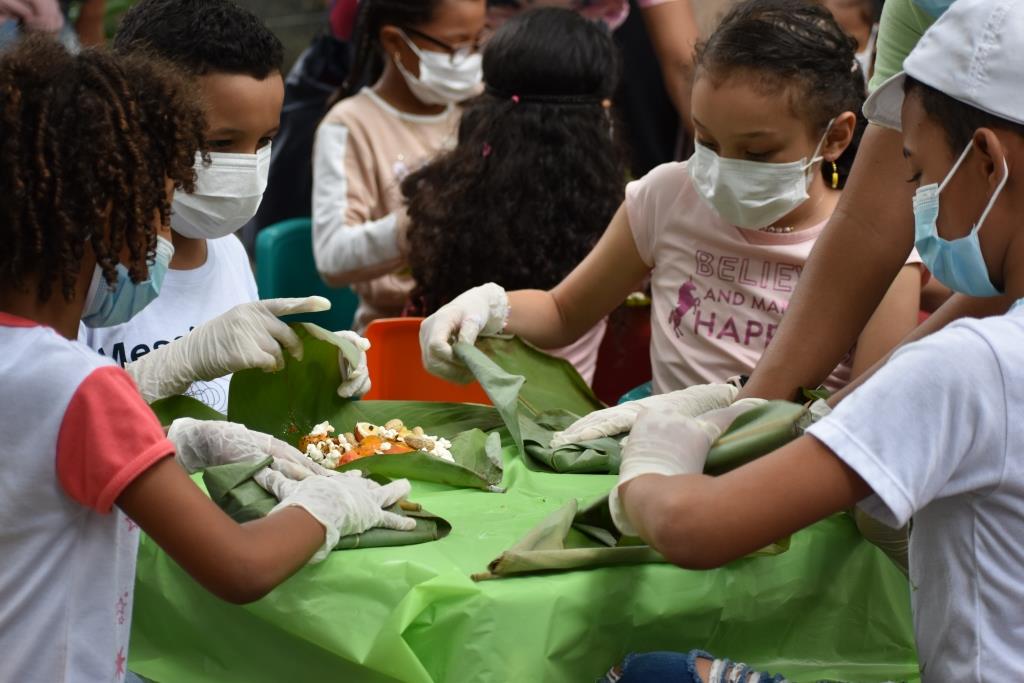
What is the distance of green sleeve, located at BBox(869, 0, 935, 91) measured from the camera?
196cm

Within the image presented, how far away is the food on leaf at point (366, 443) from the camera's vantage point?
5.77 feet

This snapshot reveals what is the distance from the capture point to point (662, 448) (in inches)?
55.8

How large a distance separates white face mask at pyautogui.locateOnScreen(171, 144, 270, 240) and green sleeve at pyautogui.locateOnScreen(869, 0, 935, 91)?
0.99 meters

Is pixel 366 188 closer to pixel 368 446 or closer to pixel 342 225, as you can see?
pixel 342 225

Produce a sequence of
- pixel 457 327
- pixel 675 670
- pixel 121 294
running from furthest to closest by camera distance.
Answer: pixel 457 327 < pixel 121 294 < pixel 675 670

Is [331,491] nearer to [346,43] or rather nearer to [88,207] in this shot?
[88,207]

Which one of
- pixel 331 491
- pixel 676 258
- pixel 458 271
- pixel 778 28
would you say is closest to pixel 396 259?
pixel 458 271

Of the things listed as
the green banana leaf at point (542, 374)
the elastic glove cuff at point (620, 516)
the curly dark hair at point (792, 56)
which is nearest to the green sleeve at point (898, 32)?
the curly dark hair at point (792, 56)

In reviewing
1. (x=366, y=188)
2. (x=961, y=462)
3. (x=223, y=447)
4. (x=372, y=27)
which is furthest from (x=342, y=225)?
(x=961, y=462)

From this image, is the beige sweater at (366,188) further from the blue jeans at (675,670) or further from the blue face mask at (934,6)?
the blue jeans at (675,670)

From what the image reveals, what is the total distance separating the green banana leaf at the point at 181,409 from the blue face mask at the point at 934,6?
1122 mm

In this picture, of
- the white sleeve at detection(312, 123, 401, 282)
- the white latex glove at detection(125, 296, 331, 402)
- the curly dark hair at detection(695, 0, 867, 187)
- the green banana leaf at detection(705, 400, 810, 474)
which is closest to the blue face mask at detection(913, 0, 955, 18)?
the curly dark hair at detection(695, 0, 867, 187)

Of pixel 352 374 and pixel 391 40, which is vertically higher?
pixel 352 374

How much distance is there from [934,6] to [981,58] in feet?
1.68
